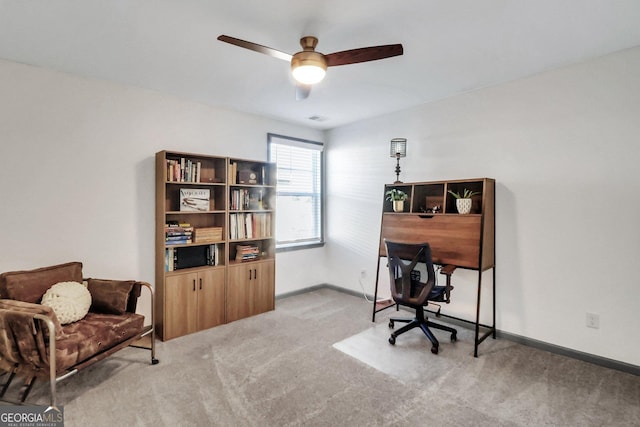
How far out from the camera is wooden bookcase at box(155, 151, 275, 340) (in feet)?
10.1

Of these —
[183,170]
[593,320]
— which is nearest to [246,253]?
[183,170]

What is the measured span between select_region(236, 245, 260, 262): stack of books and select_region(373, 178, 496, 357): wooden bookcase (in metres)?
1.51

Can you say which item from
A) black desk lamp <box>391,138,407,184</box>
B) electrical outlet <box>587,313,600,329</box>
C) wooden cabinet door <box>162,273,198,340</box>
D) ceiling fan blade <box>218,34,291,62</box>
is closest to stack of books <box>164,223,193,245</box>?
wooden cabinet door <box>162,273,198,340</box>

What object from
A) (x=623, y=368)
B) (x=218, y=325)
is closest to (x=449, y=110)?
(x=623, y=368)

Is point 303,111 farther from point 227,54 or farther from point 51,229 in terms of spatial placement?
point 51,229

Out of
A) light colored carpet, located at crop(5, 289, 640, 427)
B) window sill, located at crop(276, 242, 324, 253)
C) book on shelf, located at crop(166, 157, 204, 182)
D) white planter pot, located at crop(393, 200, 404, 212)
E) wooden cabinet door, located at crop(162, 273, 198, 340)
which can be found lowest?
light colored carpet, located at crop(5, 289, 640, 427)

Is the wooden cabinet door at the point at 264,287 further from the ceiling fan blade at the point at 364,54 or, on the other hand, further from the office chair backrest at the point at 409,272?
the ceiling fan blade at the point at 364,54

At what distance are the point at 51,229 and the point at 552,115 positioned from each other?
4.48 metres

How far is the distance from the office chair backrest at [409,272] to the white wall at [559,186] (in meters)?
0.80

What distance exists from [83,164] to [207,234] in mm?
1267

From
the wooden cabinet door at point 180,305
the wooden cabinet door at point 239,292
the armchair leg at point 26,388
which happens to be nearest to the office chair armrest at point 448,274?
the wooden cabinet door at point 239,292

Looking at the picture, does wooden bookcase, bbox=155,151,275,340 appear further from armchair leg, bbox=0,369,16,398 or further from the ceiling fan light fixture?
the ceiling fan light fixture

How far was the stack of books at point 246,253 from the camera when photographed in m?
3.66

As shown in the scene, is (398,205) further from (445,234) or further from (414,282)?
(414,282)
